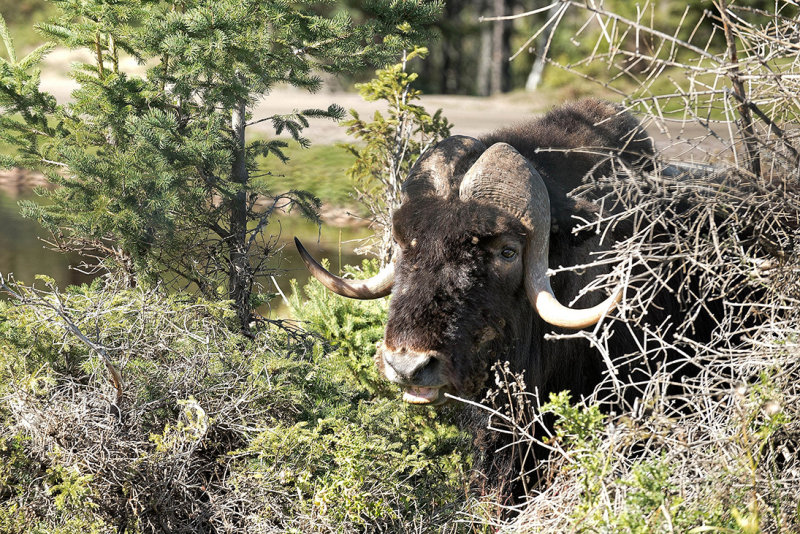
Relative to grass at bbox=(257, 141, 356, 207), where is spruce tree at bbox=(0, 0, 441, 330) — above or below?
above

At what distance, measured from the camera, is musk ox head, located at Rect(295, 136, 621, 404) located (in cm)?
407

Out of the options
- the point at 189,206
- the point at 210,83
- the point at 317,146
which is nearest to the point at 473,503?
the point at 189,206

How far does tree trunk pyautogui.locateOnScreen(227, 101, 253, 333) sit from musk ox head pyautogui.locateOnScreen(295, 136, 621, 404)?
1.61 m

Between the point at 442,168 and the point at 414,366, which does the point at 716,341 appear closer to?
the point at 414,366

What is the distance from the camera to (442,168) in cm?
460

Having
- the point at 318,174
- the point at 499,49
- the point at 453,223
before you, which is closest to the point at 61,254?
the point at 318,174

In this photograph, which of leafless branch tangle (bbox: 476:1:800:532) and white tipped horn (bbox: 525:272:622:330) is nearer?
leafless branch tangle (bbox: 476:1:800:532)

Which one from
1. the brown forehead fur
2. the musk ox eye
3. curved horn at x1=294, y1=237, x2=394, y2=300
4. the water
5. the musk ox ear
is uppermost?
the musk ox ear

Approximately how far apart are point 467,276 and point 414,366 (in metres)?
0.58

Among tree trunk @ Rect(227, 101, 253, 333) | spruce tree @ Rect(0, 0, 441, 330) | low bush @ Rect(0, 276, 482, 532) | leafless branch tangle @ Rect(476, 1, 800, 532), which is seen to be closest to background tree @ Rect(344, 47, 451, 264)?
spruce tree @ Rect(0, 0, 441, 330)

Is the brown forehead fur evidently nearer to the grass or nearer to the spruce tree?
the spruce tree

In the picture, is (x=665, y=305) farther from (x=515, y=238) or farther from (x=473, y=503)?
(x=473, y=503)

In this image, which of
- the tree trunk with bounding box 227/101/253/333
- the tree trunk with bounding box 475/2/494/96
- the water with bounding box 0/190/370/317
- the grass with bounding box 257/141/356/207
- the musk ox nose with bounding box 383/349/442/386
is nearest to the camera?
the musk ox nose with bounding box 383/349/442/386

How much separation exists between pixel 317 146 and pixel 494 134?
9518mm
